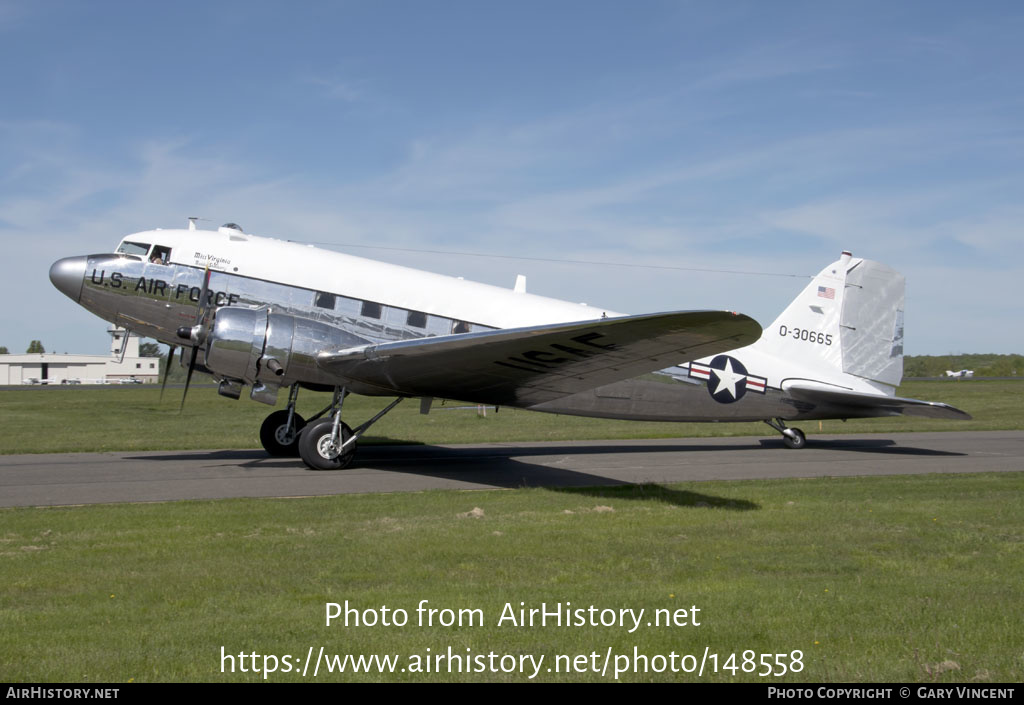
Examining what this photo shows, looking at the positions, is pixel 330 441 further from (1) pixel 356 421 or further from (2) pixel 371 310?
(1) pixel 356 421

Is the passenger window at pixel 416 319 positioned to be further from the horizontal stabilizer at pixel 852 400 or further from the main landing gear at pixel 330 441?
the horizontal stabilizer at pixel 852 400

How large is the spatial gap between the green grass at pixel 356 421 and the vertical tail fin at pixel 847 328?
530 centimetres

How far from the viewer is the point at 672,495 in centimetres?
1120

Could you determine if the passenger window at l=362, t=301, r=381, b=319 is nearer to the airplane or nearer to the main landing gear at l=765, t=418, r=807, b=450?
the airplane

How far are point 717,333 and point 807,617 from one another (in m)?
3.86

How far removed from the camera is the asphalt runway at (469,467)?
11.6 m

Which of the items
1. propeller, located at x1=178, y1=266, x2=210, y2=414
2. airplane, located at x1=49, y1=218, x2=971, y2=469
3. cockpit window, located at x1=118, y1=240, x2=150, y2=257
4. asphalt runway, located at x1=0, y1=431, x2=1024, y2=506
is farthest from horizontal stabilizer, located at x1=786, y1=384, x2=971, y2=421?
cockpit window, located at x1=118, y1=240, x2=150, y2=257

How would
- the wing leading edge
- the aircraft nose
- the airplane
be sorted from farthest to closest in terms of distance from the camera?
the aircraft nose < the airplane < the wing leading edge

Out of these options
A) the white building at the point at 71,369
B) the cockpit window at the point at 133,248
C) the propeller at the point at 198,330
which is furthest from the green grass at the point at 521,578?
the white building at the point at 71,369

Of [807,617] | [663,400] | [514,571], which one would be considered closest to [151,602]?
[514,571]

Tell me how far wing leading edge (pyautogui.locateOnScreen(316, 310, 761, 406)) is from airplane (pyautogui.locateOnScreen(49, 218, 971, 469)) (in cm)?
4

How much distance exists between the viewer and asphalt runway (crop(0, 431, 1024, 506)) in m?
11.6
